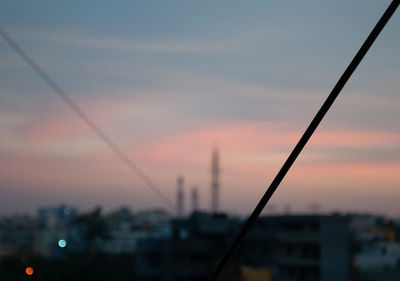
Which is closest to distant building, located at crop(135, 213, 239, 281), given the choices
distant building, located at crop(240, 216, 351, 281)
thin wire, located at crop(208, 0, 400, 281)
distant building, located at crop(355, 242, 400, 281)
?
distant building, located at crop(240, 216, 351, 281)

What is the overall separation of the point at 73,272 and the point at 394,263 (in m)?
12.8

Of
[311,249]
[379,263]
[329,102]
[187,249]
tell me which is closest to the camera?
[329,102]

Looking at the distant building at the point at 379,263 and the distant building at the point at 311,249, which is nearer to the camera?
the distant building at the point at 379,263

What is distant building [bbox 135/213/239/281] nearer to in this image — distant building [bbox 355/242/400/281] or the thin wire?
distant building [bbox 355/242/400/281]

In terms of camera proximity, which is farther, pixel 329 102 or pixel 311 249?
pixel 311 249

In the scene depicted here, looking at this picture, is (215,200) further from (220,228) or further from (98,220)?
(98,220)

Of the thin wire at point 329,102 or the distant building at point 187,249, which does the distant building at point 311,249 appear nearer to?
the distant building at point 187,249

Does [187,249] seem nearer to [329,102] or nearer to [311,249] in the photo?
[311,249]

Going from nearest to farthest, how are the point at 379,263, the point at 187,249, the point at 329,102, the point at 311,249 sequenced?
the point at 329,102 < the point at 311,249 < the point at 379,263 < the point at 187,249

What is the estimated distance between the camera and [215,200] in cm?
4191

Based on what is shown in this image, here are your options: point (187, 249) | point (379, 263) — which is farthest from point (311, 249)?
point (187, 249)

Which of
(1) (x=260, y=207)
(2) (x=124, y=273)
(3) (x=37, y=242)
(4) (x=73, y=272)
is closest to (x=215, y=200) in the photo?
(2) (x=124, y=273)

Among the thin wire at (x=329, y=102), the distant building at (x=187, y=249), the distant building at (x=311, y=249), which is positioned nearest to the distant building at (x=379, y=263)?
the distant building at (x=311, y=249)

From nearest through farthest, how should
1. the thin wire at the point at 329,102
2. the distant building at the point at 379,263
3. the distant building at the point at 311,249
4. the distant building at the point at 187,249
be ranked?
the thin wire at the point at 329,102
the distant building at the point at 379,263
the distant building at the point at 311,249
the distant building at the point at 187,249
